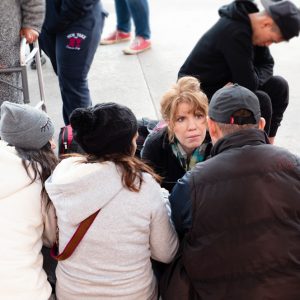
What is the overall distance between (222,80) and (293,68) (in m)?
2.29

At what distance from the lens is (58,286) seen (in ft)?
5.67

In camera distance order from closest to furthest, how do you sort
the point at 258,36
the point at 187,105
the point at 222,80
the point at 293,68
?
the point at 187,105
the point at 258,36
the point at 222,80
the point at 293,68

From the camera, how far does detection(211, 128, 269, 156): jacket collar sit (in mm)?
1498

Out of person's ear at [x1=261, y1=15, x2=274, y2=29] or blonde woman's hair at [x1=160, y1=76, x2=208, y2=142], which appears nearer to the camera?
blonde woman's hair at [x1=160, y1=76, x2=208, y2=142]

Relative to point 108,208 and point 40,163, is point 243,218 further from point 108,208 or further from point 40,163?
point 40,163

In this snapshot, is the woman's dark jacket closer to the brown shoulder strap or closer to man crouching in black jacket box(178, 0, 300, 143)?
man crouching in black jacket box(178, 0, 300, 143)

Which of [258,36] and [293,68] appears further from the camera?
[293,68]

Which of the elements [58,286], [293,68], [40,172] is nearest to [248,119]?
[40,172]

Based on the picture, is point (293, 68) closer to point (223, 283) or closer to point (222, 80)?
point (222, 80)

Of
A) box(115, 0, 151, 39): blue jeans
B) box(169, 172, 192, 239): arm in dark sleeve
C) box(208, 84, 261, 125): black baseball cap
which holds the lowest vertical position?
box(115, 0, 151, 39): blue jeans

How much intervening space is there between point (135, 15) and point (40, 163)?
3331 mm

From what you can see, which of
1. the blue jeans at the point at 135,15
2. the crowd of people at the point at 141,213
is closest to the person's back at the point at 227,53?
the crowd of people at the point at 141,213

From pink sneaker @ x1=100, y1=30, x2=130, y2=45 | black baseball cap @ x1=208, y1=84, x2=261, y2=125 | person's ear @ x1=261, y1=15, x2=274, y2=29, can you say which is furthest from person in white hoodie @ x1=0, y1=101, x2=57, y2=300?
pink sneaker @ x1=100, y1=30, x2=130, y2=45

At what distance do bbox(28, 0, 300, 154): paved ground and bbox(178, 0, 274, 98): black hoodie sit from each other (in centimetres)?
90
